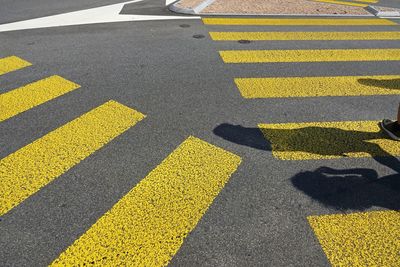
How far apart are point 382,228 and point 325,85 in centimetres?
366

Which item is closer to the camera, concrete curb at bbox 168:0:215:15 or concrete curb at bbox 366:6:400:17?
concrete curb at bbox 168:0:215:15

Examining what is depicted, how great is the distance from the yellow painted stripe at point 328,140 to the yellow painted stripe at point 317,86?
3.61 feet

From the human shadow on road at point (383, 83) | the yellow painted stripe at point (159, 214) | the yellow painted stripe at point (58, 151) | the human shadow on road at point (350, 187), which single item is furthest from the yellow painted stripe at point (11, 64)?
the human shadow on road at point (383, 83)

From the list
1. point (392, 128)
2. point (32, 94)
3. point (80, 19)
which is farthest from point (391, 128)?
point (80, 19)

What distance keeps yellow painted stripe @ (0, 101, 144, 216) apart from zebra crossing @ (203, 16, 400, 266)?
2.26 m

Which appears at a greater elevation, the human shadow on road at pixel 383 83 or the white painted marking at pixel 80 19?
the white painted marking at pixel 80 19

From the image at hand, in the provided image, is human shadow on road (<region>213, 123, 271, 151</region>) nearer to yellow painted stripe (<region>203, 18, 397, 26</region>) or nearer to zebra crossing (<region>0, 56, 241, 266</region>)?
zebra crossing (<region>0, 56, 241, 266</region>)

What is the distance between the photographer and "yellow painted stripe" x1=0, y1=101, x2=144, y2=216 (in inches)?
147

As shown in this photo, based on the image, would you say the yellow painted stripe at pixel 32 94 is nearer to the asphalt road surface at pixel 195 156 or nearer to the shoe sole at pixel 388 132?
the asphalt road surface at pixel 195 156

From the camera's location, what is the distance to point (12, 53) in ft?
24.4

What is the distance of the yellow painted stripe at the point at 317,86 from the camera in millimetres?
6059

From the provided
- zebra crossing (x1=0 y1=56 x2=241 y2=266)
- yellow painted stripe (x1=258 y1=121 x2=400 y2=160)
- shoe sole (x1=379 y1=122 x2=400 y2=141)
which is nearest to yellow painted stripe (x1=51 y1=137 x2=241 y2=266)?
zebra crossing (x1=0 y1=56 x2=241 y2=266)

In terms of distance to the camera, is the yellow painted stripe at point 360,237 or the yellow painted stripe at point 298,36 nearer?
the yellow painted stripe at point 360,237

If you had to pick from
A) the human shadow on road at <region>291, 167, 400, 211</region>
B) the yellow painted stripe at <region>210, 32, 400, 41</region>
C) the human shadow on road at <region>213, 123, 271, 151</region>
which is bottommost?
the human shadow on road at <region>291, 167, 400, 211</region>
